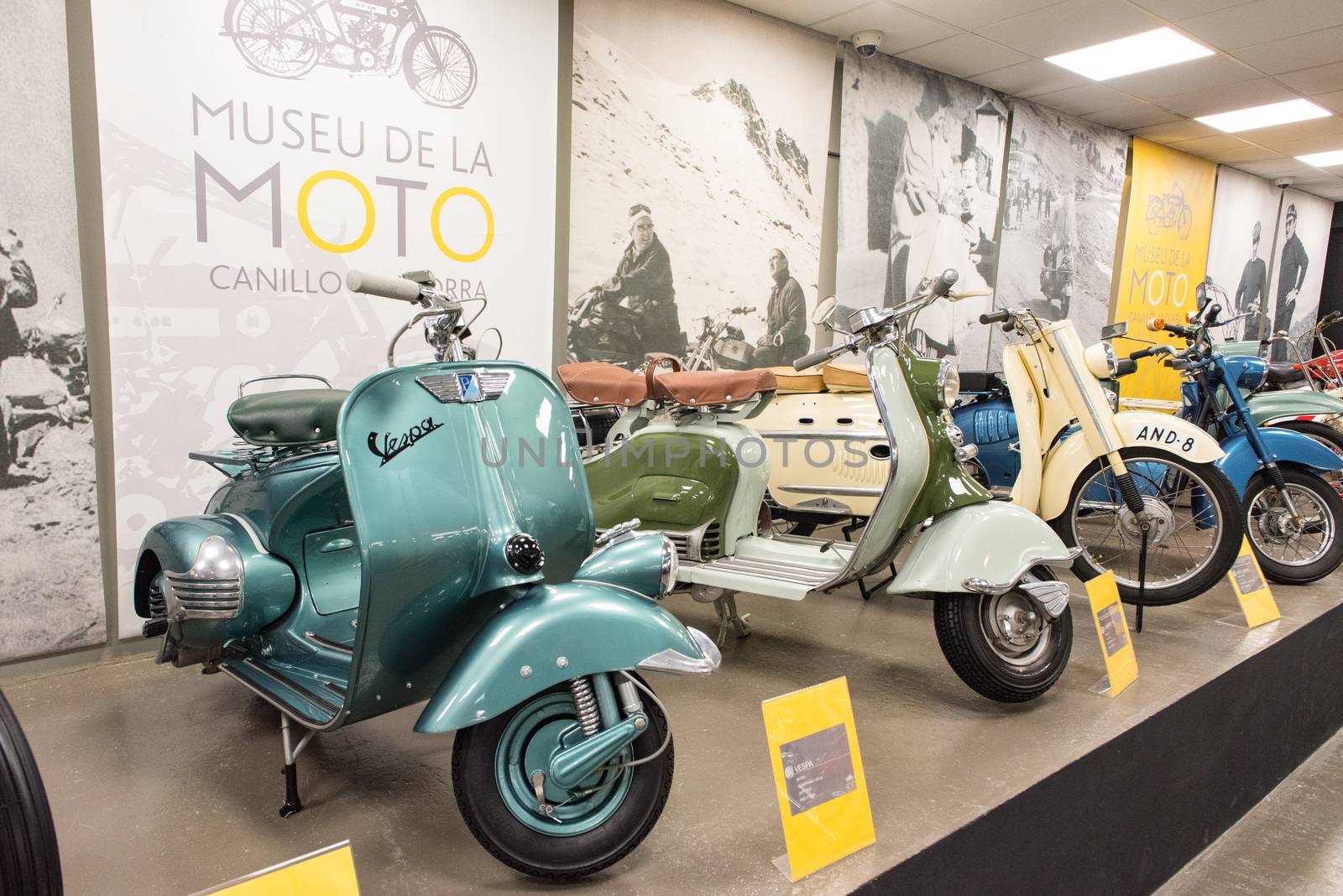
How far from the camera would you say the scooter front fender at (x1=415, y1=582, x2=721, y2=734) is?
1.24 m

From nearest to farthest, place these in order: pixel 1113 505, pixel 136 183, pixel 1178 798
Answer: pixel 1178 798
pixel 136 183
pixel 1113 505

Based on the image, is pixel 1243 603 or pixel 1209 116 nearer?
pixel 1243 603

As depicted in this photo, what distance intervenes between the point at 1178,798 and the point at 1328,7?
377cm

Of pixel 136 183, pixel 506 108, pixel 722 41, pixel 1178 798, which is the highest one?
pixel 722 41

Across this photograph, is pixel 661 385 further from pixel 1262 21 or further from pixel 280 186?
pixel 1262 21

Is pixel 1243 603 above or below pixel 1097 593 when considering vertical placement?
below

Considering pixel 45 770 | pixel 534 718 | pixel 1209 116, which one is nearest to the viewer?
pixel 534 718

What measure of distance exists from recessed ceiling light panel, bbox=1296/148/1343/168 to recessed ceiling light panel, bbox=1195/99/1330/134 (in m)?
1.18

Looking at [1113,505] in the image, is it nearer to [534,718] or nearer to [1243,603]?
[1243,603]

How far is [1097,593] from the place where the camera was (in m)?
2.07

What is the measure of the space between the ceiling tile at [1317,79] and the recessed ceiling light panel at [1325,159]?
1.82 m

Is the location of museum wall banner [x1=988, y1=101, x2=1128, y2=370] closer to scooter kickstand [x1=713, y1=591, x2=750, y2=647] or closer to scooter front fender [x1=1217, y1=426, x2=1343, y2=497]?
scooter front fender [x1=1217, y1=426, x2=1343, y2=497]

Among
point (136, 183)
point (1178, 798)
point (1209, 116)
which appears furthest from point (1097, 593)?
point (1209, 116)

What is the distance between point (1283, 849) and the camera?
7.00 feet
